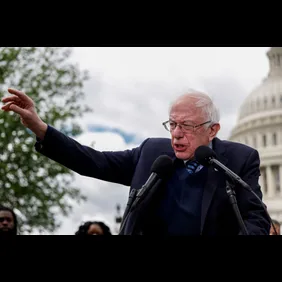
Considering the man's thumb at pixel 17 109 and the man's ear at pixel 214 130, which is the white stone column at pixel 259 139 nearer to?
the man's ear at pixel 214 130

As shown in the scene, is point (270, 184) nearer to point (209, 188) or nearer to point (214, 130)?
point (214, 130)

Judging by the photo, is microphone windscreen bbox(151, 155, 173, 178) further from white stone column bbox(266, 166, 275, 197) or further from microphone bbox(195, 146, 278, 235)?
white stone column bbox(266, 166, 275, 197)

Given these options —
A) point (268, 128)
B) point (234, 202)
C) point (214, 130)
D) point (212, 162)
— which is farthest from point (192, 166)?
point (268, 128)

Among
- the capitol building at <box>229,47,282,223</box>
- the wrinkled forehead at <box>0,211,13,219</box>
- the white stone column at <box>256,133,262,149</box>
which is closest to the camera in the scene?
the wrinkled forehead at <box>0,211,13,219</box>

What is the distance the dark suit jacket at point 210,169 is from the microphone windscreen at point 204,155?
129 mm

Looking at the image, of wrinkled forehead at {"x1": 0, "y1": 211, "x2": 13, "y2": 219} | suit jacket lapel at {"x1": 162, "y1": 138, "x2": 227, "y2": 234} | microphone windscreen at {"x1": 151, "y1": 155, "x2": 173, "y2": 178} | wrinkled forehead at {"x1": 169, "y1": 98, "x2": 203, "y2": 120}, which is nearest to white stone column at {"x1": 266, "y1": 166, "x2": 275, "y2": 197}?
wrinkled forehead at {"x1": 0, "y1": 211, "x2": 13, "y2": 219}

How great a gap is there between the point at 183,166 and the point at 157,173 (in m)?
0.25

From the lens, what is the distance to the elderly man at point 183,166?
4.19 meters

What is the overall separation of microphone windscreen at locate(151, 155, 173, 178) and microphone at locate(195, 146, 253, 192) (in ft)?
0.59

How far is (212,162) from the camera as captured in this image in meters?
4.20

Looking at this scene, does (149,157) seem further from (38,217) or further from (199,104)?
(38,217)

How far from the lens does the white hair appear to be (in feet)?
14.5

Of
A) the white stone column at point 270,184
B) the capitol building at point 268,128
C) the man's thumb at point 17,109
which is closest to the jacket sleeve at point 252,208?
the man's thumb at point 17,109
